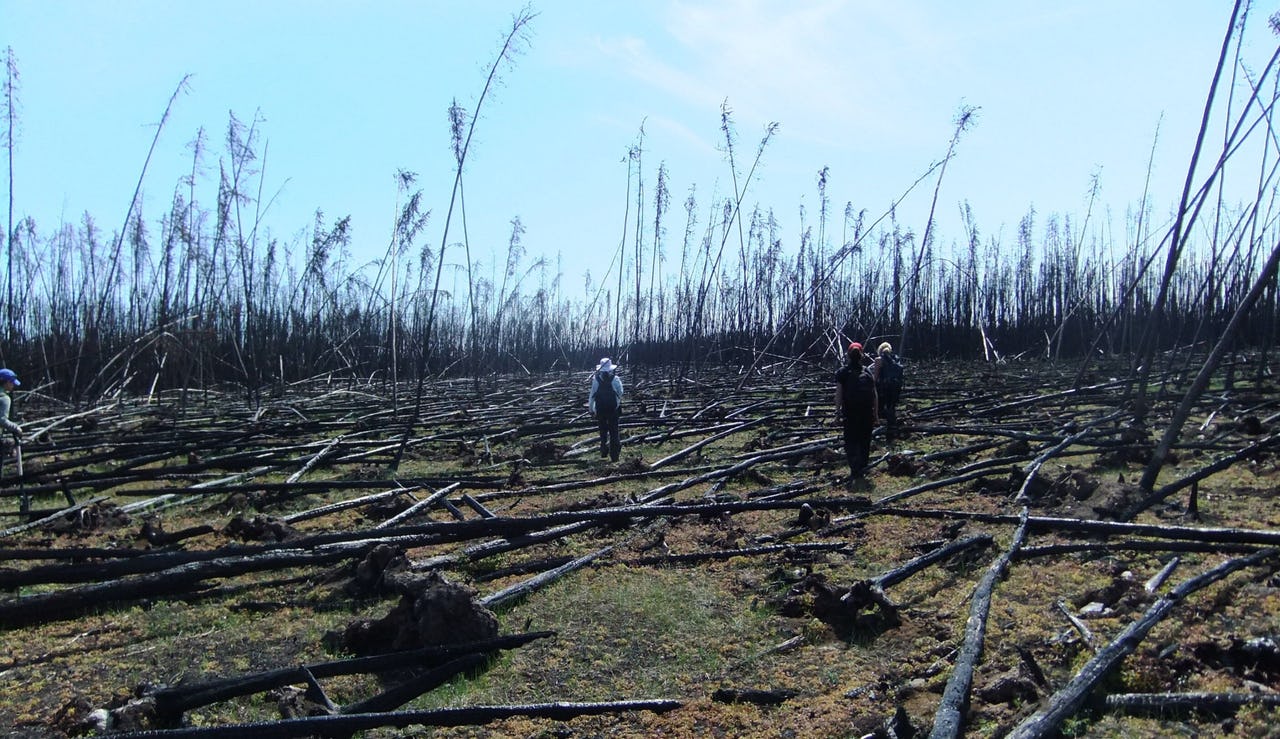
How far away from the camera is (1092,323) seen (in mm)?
21422

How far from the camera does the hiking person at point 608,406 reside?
8.93 meters

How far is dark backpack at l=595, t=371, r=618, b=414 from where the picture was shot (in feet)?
29.4

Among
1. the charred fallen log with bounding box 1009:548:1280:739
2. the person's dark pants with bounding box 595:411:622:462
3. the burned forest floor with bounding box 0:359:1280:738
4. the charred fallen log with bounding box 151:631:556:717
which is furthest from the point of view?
the person's dark pants with bounding box 595:411:622:462

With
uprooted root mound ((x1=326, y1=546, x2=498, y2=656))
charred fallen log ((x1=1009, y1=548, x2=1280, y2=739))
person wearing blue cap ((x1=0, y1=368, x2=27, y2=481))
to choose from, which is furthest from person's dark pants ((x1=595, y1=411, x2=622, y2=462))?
charred fallen log ((x1=1009, y1=548, x2=1280, y2=739))

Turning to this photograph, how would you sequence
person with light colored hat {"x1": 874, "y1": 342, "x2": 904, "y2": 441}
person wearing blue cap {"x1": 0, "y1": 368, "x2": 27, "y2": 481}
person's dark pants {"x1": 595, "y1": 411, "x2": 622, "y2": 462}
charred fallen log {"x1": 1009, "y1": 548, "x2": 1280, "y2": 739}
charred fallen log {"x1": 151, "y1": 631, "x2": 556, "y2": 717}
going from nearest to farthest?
charred fallen log {"x1": 1009, "y1": 548, "x2": 1280, "y2": 739} < charred fallen log {"x1": 151, "y1": 631, "x2": 556, "y2": 717} < person wearing blue cap {"x1": 0, "y1": 368, "x2": 27, "y2": 481} < person's dark pants {"x1": 595, "y1": 411, "x2": 622, "y2": 462} < person with light colored hat {"x1": 874, "y1": 342, "x2": 904, "y2": 441}

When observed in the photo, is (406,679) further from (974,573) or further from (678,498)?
(678,498)

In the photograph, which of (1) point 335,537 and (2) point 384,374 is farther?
(2) point 384,374

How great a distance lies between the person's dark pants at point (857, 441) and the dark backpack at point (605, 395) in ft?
8.48

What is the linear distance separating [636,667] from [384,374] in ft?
48.3

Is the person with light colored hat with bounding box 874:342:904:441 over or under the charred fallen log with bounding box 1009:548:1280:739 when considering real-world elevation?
over

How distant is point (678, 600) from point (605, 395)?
4.72 metres

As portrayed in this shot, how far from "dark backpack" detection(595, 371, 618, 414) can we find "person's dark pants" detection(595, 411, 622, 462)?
2.4 inches

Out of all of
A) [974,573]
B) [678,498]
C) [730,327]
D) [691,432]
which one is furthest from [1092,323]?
[974,573]

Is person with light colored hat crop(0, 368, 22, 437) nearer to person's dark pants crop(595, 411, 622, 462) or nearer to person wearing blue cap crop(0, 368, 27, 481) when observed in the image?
person wearing blue cap crop(0, 368, 27, 481)
